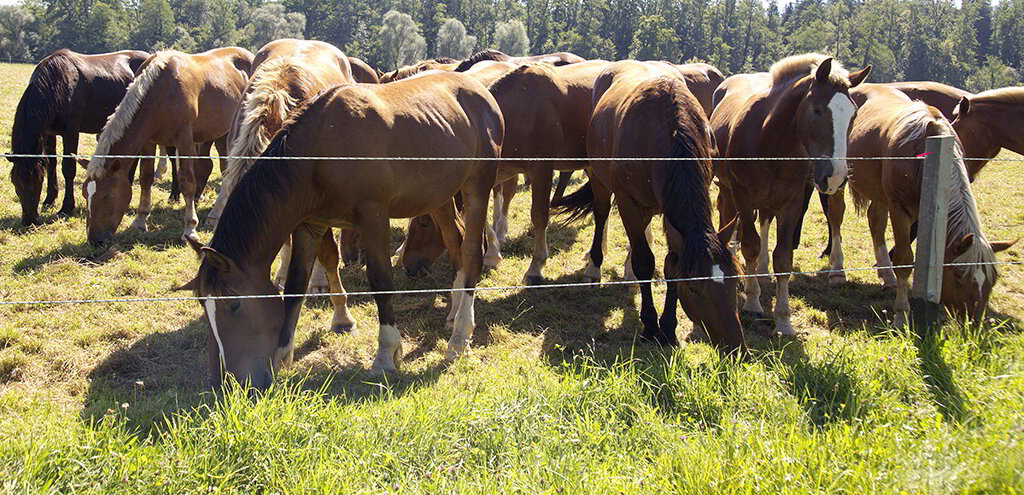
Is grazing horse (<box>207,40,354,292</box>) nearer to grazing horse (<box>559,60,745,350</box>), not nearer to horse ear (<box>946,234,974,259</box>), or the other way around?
grazing horse (<box>559,60,745,350</box>)

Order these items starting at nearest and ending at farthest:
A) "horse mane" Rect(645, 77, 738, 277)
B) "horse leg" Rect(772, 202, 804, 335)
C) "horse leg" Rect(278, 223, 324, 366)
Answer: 1. "horse mane" Rect(645, 77, 738, 277)
2. "horse leg" Rect(278, 223, 324, 366)
3. "horse leg" Rect(772, 202, 804, 335)

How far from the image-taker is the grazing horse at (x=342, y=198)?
438cm

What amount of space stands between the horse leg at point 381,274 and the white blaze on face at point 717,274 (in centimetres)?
211

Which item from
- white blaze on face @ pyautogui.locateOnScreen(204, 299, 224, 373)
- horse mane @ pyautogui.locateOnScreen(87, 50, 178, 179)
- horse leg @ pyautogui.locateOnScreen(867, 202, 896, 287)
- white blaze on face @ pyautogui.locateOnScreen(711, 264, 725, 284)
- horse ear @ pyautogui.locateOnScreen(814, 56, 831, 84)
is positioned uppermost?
horse ear @ pyautogui.locateOnScreen(814, 56, 831, 84)

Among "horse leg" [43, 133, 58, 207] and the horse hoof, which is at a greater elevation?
"horse leg" [43, 133, 58, 207]

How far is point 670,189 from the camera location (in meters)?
4.99

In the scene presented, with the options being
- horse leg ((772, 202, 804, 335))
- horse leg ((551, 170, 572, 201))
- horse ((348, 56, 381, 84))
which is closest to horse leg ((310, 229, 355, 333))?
horse leg ((551, 170, 572, 201))

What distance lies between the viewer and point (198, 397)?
446 centimetres

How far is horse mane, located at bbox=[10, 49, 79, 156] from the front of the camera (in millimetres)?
8680

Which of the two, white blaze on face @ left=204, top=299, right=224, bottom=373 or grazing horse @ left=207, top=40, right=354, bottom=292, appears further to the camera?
grazing horse @ left=207, top=40, right=354, bottom=292

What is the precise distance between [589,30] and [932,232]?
106804mm

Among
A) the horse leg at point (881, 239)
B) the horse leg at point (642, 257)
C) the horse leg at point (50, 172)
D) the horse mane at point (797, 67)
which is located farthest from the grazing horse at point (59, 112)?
the horse leg at point (881, 239)

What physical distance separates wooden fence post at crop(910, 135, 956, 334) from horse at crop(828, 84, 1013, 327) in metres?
0.21

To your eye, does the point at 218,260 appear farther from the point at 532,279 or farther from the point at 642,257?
the point at 532,279
